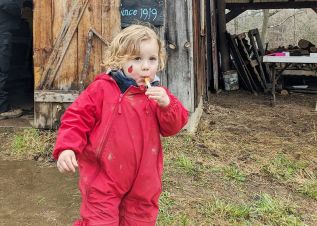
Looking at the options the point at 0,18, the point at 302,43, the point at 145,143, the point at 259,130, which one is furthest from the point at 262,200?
the point at 302,43

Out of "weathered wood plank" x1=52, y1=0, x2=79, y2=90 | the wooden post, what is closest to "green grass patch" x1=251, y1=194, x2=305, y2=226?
"weathered wood plank" x1=52, y1=0, x2=79, y2=90

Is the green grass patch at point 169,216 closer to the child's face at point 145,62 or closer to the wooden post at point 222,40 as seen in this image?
the child's face at point 145,62

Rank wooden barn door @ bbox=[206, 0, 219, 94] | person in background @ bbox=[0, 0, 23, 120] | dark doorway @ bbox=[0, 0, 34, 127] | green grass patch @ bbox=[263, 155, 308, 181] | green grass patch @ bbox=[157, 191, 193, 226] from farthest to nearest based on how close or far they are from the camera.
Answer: wooden barn door @ bbox=[206, 0, 219, 94] < dark doorway @ bbox=[0, 0, 34, 127] < person in background @ bbox=[0, 0, 23, 120] < green grass patch @ bbox=[263, 155, 308, 181] < green grass patch @ bbox=[157, 191, 193, 226]

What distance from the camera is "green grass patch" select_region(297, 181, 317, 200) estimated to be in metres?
3.69

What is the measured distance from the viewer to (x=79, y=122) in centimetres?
209

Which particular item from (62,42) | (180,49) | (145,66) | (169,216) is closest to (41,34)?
(62,42)

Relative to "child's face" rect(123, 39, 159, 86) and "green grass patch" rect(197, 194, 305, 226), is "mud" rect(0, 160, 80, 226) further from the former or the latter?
"child's face" rect(123, 39, 159, 86)

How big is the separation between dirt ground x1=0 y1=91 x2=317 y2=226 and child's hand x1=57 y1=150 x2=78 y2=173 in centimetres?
132

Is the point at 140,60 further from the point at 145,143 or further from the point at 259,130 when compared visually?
the point at 259,130

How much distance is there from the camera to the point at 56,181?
4.04 m

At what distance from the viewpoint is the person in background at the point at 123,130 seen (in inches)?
82.7

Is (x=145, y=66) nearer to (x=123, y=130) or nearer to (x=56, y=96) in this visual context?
(x=123, y=130)

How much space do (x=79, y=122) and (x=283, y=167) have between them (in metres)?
2.83

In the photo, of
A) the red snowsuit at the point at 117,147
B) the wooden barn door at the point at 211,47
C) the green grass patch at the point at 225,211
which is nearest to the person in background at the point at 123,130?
the red snowsuit at the point at 117,147
